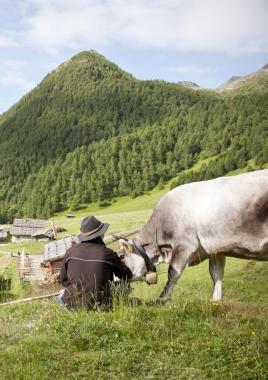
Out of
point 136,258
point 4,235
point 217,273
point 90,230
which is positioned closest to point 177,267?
point 136,258

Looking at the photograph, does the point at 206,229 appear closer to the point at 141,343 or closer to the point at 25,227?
the point at 141,343

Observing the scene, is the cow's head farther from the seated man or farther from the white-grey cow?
the seated man

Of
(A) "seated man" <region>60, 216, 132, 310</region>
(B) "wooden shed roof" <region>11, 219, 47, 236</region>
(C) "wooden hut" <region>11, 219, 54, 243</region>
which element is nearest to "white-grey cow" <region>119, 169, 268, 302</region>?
(A) "seated man" <region>60, 216, 132, 310</region>

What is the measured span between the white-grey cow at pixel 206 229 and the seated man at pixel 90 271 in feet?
6.53

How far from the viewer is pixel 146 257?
40.4 ft

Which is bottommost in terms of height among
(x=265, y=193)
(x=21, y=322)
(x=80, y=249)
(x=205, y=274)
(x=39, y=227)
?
(x=39, y=227)

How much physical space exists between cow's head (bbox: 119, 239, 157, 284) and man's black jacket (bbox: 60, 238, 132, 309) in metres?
2.22

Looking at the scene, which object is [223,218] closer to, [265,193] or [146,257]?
[265,193]

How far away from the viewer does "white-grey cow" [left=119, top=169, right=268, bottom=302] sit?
10867 mm

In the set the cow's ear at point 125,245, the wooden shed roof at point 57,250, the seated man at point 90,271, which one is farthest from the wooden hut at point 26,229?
the seated man at point 90,271

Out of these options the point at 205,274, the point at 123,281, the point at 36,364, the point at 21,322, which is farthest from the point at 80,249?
the point at 205,274

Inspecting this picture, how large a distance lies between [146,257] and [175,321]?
427cm

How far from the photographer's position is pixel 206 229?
1148 cm

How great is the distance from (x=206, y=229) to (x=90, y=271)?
3467mm
